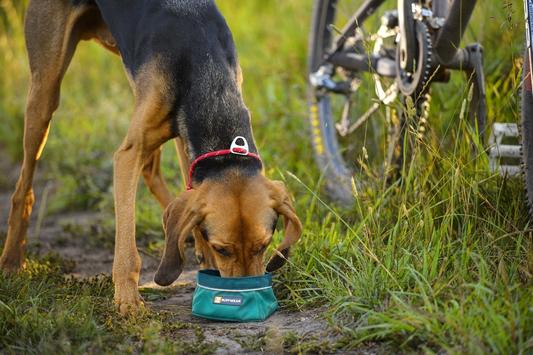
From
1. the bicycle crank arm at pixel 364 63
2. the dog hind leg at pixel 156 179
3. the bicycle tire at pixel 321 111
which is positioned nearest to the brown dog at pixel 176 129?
the dog hind leg at pixel 156 179

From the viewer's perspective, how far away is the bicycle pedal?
13.2 feet

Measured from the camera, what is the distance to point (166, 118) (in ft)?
12.9

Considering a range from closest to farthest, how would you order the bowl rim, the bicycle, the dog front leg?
the bowl rim
the dog front leg
the bicycle

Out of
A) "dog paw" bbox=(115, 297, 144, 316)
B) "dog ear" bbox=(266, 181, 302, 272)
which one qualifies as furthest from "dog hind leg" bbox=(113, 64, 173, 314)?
"dog ear" bbox=(266, 181, 302, 272)

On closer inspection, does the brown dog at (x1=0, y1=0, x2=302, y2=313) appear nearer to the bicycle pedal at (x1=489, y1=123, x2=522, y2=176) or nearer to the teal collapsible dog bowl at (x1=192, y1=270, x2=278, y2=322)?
the teal collapsible dog bowl at (x1=192, y1=270, x2=278, y2=322)

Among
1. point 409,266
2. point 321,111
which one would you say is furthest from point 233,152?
point 321,111

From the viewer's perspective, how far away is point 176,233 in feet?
11.5

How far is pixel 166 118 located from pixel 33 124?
1.08 meters

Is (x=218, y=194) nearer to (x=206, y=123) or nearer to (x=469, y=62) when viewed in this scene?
(x=206, y=123)

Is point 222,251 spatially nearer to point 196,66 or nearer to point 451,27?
point 196,66

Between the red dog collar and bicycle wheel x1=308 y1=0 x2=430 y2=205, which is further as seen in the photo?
bicycle wheel x1=308 y1=0 x2=430 y2=205

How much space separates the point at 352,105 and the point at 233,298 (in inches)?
94.1

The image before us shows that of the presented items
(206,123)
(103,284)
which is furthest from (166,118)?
(103,284)

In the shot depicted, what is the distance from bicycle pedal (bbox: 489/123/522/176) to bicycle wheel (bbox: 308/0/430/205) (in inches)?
15.5
